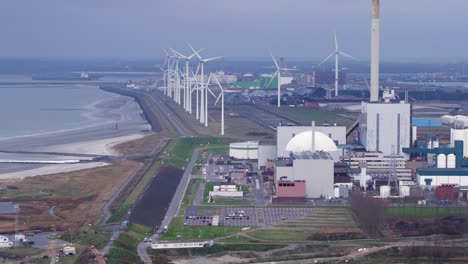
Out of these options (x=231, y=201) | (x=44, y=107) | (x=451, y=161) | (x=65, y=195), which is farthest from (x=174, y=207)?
(x=44, y=107)

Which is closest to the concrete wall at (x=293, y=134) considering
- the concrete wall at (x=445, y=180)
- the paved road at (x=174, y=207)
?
the paved road at (x=174, y=207)

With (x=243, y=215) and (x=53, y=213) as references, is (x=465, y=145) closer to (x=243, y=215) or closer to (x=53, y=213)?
(x=243, y=215)

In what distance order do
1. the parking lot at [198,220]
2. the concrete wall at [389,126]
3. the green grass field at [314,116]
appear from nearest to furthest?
the parking lot at [198,220], the concrete wall at [389,126], the green grass field at [314,116]

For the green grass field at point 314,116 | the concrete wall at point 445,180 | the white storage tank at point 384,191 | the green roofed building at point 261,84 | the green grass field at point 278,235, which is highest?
the green roofed building at point 261,84

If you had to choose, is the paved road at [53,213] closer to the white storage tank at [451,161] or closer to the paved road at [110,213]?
the paved road at [110,213]

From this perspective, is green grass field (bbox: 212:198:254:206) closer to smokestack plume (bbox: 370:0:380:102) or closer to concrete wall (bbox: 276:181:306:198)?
concrete wall (bbox: 276:181:306:198)

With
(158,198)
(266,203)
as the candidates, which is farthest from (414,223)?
(158,198)

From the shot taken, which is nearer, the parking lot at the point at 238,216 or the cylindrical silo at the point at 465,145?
the parking lot at the point at 238,216
